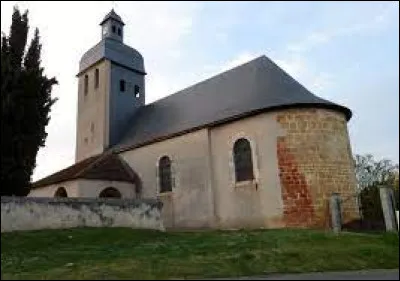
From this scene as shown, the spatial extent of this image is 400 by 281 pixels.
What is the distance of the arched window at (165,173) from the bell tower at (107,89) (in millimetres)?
5276

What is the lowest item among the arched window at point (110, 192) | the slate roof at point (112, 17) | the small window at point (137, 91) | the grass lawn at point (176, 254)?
the grass lawn at point (176, 254)

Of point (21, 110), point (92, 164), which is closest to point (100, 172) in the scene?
point (92, 164)

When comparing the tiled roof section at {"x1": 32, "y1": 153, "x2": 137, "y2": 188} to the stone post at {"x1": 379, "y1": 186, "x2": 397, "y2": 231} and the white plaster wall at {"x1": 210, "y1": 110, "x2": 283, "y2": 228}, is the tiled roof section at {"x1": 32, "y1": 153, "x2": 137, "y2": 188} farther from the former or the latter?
the stone post at {"x1": 379, "y1": 186, "x2": 397, "y2": 231}

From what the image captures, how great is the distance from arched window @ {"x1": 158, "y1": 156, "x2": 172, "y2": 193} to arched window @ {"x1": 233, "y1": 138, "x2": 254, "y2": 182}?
3.83 m

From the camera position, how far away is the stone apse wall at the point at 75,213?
1417 cm

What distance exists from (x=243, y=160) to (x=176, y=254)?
9.81m

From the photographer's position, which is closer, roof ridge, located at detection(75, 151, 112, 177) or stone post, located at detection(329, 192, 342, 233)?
stone post, located at detection(329, 192, 342, 233)

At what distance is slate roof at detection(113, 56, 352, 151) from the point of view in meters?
19.7

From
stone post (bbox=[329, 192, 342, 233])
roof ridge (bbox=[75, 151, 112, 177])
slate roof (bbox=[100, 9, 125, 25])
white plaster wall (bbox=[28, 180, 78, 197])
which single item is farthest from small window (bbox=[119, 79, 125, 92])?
stone post (bbox=[329, 192, 342, 233])

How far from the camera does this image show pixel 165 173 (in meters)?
22.8

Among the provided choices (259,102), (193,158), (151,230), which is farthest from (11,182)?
(259,102)

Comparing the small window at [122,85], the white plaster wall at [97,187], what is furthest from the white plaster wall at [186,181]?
the small window at [122,85]

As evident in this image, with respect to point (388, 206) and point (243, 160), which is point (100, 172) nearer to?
point (243, 160)

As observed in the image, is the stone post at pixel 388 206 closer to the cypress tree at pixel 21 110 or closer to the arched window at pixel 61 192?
the cypress tree at pixel 21 110
